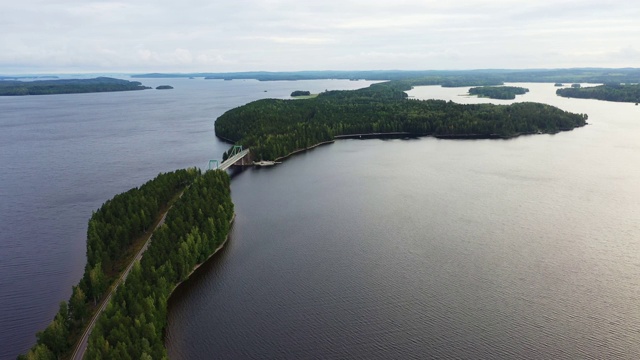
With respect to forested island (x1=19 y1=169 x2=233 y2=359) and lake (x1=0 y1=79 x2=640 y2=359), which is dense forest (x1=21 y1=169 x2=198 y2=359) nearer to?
forested island (x1=19 y1=169 x2=233 y2=359)

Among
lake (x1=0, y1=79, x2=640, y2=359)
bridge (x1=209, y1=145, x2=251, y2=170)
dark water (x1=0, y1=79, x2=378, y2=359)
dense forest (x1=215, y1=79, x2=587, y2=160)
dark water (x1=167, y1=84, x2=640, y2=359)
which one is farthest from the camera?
dense forest (x1=215, y1=79, x2=587, y2=160)

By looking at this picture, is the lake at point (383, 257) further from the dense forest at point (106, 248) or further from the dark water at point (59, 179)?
the dense forest at point (106, 248)

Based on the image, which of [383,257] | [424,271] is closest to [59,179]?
[383,257]

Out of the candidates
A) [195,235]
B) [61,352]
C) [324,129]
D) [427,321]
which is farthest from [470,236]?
[324,129]

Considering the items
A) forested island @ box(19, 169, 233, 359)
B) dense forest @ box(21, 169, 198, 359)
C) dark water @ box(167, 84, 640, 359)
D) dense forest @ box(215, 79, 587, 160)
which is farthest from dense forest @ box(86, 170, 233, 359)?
dense forest @ box(215, 79, 587, 160)

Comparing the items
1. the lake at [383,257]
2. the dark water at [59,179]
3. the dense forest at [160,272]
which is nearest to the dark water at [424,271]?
the lake at [383,257]
